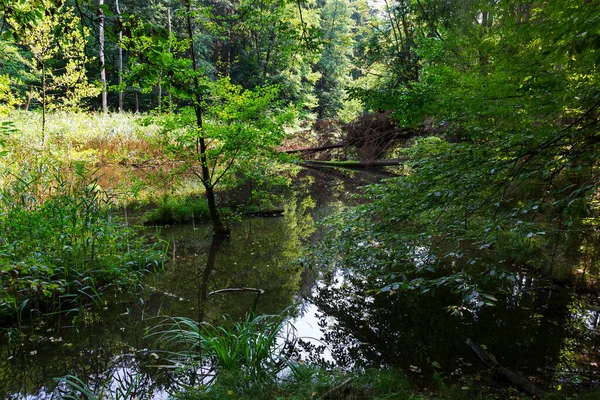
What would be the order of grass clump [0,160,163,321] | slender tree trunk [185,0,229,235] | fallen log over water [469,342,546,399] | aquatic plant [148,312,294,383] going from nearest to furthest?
fallen log over water [469,342,546,399] → aquatic plant [148,312,294,383] → grass clump [0,160,163,321] → slender tree trunk [185,0,229,235]

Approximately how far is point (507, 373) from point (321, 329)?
1.86m

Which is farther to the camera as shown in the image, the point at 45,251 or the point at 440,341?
the point at 45,251

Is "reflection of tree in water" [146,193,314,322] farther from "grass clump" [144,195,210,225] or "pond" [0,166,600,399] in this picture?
"grass clump" [144,195,210,225]

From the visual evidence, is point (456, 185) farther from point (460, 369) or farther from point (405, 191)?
point (460, 369)

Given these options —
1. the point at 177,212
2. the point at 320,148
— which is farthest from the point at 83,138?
the point at 320,148

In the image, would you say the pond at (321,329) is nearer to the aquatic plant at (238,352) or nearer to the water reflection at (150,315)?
the water reflection at (150,315)

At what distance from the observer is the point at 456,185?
2.91 m

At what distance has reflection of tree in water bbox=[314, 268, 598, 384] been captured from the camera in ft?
11.1

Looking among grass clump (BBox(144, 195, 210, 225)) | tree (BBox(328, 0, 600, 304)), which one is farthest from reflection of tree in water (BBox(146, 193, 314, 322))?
tree (BBox(328, 0, 600, 304))

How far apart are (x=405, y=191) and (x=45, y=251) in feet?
14.0

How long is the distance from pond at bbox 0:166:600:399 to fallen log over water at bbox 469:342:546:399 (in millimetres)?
121

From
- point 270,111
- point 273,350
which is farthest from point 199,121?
point 273,350

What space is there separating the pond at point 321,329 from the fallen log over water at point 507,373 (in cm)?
12

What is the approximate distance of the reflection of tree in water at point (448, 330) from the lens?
134 inches
